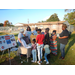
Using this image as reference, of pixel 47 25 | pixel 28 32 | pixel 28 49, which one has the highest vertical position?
pixel 47 25

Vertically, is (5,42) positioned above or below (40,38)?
below

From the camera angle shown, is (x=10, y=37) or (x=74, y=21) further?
(x=74, y=21)

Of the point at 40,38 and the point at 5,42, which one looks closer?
the point at 40,38

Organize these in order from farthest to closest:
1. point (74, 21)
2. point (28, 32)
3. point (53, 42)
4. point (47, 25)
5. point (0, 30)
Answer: point (47, 25)
point (0, 30)
point (74, 21)
point (28, 32)
point (53, 42)

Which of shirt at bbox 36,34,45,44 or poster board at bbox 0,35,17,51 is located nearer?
shirt at bbox 36,34,45,44

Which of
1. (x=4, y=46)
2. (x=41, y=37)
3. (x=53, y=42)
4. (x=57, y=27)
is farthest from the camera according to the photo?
(x=57, y=27)

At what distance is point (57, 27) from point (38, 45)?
20.6m

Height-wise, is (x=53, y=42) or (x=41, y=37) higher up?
(x=41, y=37)

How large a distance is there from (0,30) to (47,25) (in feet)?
55.2

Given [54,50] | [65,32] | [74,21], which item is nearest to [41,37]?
[65,32]

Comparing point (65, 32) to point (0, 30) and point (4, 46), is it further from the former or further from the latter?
point (0, 30)

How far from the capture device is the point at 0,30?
20562 millimetres

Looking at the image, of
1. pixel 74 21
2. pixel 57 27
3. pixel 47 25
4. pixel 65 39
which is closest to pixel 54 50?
pixel 65 39

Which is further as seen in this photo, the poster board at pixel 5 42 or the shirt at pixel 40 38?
the poster board at pixel 5 42
